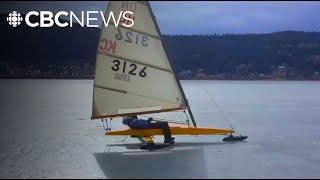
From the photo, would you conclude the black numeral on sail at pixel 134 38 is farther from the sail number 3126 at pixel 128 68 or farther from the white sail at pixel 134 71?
the sail number 3126 at pixel 128 68

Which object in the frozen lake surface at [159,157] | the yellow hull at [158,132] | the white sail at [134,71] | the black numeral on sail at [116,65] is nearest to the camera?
the frozen lake surface at [159,157]

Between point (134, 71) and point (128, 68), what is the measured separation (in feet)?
0.68

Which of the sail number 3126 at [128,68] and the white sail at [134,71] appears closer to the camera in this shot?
the white sail at [134,71]

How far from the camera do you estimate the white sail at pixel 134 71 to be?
1380cm

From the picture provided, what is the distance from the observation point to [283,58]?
379 ft

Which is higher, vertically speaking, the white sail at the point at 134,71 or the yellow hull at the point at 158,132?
the white sail at the point at 134,71

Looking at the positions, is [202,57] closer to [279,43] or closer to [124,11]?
[279,43]

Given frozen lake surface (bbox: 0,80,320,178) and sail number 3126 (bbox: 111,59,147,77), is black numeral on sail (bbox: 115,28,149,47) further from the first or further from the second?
frozen lake surface (bbox: 0,80,320,178)

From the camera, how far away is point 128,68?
46.8 ft

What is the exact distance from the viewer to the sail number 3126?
14.1 metres

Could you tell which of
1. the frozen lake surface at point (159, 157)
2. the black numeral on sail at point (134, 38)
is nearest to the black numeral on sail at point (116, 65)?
the black numeral on sail at point (134, 38)

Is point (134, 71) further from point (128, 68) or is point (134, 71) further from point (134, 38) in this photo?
point (134, 38)

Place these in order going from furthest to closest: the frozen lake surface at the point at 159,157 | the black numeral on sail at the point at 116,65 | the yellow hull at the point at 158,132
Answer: the yellow hull at the point at 158,132 < the black numeral on sail at the point at 116,65 < the frozen lake surface at the point at 159,157

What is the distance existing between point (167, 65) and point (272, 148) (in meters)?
4.29
